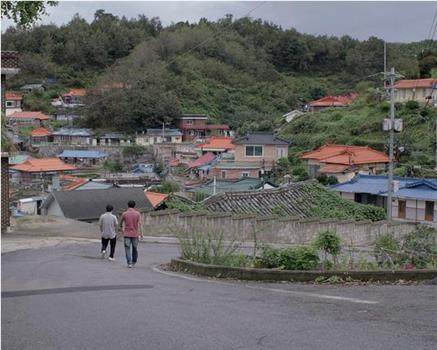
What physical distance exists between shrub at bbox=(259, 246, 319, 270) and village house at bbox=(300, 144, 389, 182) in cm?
3723

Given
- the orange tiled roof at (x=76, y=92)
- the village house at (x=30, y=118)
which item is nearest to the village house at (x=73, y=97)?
the orange tiled roof at (x=76, y=92)

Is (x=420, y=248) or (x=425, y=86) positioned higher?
(x=425, y=86)

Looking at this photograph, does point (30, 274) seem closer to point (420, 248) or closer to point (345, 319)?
point (345, 319)

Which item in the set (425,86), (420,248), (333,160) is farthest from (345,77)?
(420,248)

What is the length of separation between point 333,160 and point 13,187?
26062mm

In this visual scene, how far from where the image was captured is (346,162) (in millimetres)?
47562

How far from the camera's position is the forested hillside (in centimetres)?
8962

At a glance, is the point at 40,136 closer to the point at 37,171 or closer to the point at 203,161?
the point at 203,161

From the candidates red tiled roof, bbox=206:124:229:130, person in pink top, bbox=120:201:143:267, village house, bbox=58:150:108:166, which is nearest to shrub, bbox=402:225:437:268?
person in pink top, bbox=120:201:143:267

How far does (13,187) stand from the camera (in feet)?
164

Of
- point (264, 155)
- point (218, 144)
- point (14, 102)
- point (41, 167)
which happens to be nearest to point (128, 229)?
point (41, 167)

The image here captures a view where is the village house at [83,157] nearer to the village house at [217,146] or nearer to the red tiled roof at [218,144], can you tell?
the village house at [217,146]

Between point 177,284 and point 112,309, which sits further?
point 177,284

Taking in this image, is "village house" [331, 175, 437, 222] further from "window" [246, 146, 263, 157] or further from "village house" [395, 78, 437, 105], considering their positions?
"village house" [395, 78, 437, 105]
